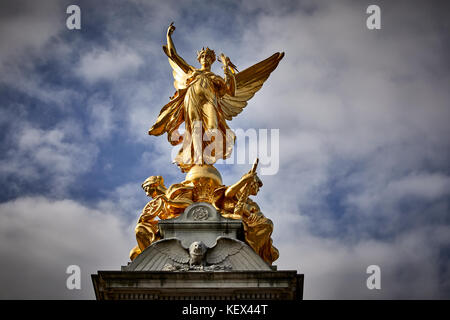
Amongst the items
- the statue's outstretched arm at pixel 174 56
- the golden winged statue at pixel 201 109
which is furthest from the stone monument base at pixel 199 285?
the statue's outstretched arm at pixel 174 56

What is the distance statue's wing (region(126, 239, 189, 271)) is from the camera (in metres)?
19.0

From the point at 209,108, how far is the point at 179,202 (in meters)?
3.83

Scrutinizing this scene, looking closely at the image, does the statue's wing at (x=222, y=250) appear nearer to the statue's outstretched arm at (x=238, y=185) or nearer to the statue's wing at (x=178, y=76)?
the statue's outstretched arm at (x=238, y=185)

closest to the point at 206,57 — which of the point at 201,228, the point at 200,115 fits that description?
the point at 200,115

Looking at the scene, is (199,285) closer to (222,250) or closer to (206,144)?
(222,250)

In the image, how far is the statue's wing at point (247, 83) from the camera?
983 inches

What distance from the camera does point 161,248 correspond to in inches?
768

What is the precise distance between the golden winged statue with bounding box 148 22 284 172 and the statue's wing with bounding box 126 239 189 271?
12.7 ft

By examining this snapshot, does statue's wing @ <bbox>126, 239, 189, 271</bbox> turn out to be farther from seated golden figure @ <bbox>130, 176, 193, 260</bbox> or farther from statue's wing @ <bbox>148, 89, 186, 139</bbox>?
statue's wing @ <bbox>148, 89, 186, 139</bbox>

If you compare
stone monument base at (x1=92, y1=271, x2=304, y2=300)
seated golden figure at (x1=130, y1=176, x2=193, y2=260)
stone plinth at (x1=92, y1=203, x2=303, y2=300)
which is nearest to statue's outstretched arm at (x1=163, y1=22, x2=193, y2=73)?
seated golden figure at (x1=130, y1=176, x2=193, y2=260)

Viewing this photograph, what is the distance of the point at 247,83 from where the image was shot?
2603cm
